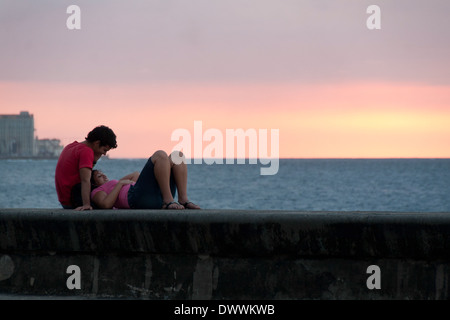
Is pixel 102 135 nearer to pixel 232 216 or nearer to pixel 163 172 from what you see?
pixel 163 172

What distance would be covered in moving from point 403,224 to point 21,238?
2.11 m

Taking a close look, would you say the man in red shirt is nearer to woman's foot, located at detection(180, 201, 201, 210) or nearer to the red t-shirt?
the red t-shirt

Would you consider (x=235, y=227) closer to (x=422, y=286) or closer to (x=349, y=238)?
(x=349, y=238)

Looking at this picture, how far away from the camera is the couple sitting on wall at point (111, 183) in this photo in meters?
5.28

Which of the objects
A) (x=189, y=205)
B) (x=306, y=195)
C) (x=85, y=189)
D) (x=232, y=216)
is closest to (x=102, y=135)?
(x=85, y=189)

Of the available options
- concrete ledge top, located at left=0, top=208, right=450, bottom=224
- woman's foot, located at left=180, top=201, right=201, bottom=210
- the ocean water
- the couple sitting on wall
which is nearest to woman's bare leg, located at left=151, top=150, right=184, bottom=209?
the couple sitting on wall

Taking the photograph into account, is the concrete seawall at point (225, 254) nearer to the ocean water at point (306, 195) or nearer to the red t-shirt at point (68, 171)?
the red t-shirt at point (68, 171)

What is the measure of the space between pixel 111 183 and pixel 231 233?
188 centimetres

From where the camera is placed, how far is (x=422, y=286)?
391cm

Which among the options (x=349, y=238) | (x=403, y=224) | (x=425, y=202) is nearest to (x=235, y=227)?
(x=349, y=238)

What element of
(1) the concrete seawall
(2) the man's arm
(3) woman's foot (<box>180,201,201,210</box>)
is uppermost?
(2) the man's arm

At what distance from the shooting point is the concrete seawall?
154 inches

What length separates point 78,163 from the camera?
18.4 ft

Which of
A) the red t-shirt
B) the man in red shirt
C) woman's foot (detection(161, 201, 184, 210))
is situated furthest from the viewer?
the red t-shirt
